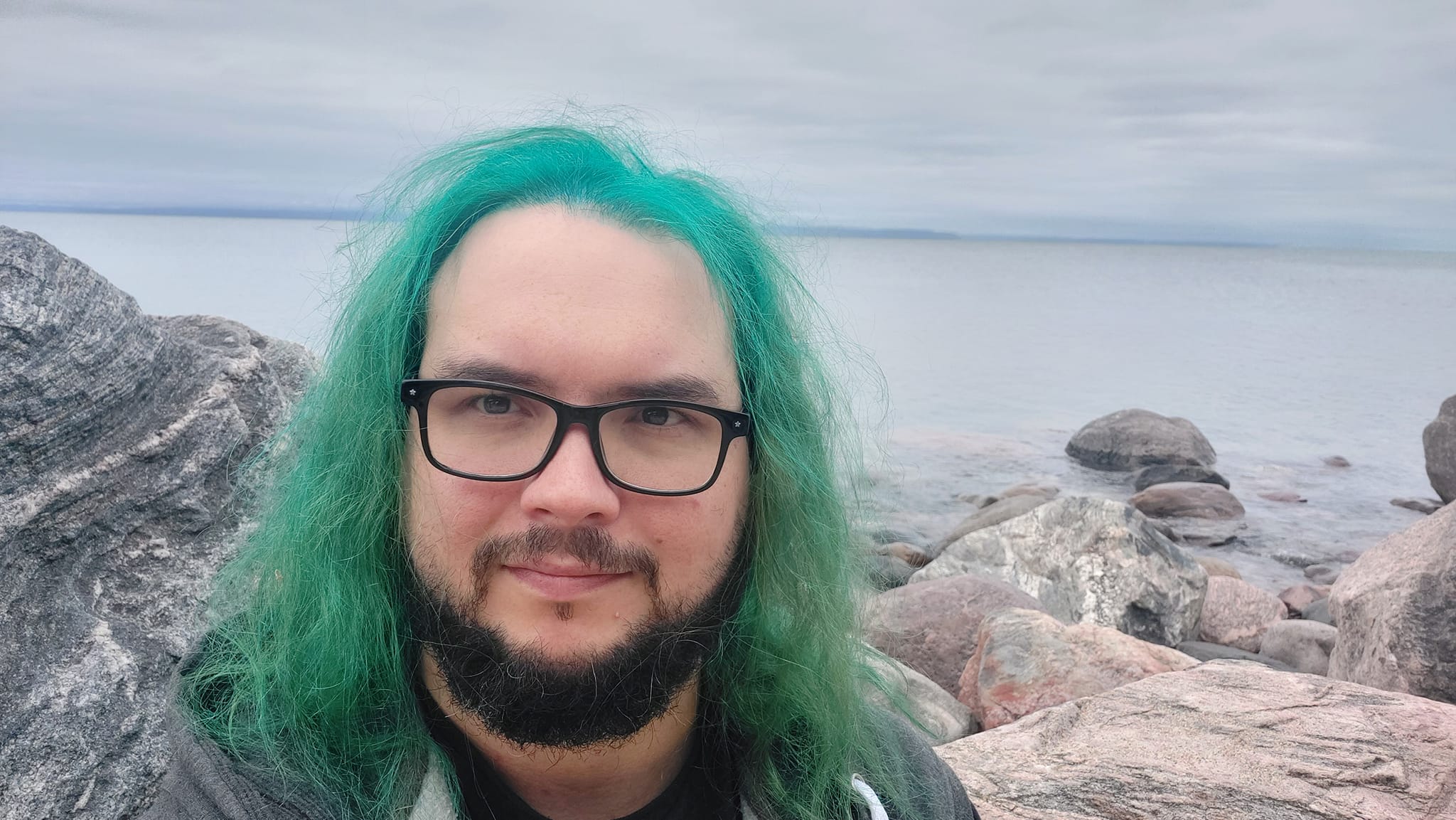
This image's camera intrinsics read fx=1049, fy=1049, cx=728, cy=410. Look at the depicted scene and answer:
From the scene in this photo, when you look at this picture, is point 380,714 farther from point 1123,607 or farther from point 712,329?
point 1123,607

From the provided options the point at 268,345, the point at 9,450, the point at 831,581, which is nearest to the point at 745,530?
the point at 831,581

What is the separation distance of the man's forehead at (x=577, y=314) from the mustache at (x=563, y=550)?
0.22 metres

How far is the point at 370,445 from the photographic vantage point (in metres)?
1.94

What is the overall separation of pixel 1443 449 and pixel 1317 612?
13.8ft

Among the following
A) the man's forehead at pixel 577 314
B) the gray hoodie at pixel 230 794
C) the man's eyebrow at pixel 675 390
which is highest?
the man's forehead at pixel 577 314

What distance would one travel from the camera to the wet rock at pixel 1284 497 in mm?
13008

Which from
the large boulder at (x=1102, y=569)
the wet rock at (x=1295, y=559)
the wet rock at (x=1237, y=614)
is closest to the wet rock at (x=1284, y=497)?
the wet rock at (x=1295, y=559)

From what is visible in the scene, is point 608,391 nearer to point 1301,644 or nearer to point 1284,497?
point 1301,644

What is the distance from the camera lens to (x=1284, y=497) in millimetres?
13148

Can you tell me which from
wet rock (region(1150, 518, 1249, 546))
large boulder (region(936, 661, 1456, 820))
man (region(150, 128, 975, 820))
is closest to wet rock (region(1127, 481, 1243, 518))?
wet rock (region(1150, 518, 1249, 546))

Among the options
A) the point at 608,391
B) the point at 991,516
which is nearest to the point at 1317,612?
the point at 991,516

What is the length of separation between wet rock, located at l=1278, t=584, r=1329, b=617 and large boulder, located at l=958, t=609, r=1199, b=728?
508cm

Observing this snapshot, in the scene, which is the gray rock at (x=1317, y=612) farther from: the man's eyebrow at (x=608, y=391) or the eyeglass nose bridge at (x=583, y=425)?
the eyeglass nose bridge at (x=583, y=425)

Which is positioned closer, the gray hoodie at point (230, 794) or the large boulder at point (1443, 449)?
the gray hoodie at point (230, 794)
